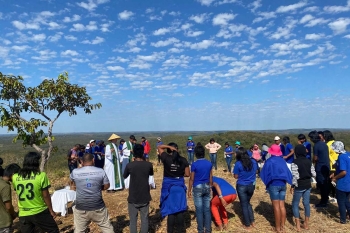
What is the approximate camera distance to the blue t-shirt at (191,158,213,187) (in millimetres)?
5129

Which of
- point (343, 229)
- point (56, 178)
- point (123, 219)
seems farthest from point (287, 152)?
point (56, 178)

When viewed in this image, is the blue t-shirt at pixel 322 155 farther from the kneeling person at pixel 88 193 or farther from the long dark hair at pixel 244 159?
the kneeling person at pixel 88 193

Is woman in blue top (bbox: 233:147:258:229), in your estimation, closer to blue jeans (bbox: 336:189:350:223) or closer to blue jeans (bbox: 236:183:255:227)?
blue jeans (bbox: 236:183:255:227)

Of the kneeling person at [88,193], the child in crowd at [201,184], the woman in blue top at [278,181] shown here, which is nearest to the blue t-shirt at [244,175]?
the woman in blue top at [278,181]

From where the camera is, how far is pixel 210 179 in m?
5.23

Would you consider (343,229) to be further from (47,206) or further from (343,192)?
(47,206)

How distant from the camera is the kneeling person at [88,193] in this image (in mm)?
4348

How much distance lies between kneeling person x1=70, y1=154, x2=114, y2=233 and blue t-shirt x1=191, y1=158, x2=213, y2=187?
1.73 metres

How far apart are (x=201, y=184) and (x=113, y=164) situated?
487 centimetres

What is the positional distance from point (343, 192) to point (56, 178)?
12.3 m

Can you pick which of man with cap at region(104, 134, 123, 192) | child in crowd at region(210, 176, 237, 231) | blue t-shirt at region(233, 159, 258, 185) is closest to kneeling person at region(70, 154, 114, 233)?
child in crowd at region(210, 176, 237, 231)

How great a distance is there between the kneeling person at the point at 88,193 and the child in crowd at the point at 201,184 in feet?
5.70

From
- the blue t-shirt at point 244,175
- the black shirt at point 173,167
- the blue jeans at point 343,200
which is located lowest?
the blue jeans at point 343,200

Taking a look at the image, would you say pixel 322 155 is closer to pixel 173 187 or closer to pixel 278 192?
pixel 278 192
